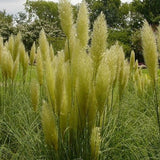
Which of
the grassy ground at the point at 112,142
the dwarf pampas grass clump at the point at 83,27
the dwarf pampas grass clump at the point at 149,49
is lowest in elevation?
the grassy ground at the point at 112,142

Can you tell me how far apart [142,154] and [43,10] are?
64.5 meters

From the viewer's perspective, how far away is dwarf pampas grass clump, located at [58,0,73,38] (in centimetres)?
210

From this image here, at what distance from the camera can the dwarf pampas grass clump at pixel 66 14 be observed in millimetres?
2096

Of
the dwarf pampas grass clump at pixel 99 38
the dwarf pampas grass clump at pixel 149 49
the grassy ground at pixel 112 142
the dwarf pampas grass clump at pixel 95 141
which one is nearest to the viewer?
the dwarf pampas grass clump at pixel 95 141

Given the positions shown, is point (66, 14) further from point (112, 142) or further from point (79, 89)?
point (112, 142)

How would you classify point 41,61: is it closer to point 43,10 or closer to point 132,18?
point 132,18

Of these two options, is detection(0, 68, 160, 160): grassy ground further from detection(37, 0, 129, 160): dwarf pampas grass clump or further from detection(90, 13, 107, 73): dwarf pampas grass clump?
detection(90, 13, 107, 73): dwarf pampas grass clump

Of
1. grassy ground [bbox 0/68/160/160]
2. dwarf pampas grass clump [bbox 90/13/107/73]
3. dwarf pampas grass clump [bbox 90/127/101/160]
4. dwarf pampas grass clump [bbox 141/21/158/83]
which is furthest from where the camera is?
grassy ground [bbox 0/68/160/160]

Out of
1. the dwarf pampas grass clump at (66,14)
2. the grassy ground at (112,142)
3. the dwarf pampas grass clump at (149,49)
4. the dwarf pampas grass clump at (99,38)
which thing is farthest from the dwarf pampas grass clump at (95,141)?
the dwarf pampas grass clump at (66,14)

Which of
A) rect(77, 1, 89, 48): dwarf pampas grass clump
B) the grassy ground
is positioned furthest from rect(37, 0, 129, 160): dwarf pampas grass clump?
the grassy ground

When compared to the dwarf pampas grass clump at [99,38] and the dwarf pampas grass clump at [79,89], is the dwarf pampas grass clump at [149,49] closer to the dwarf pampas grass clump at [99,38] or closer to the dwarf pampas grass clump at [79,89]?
the dwarf pampas grass clump at [79,89]

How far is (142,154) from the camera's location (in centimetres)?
230

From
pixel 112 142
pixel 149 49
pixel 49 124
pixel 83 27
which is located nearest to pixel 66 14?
pixel 83 27

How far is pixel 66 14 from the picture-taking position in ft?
6.98
